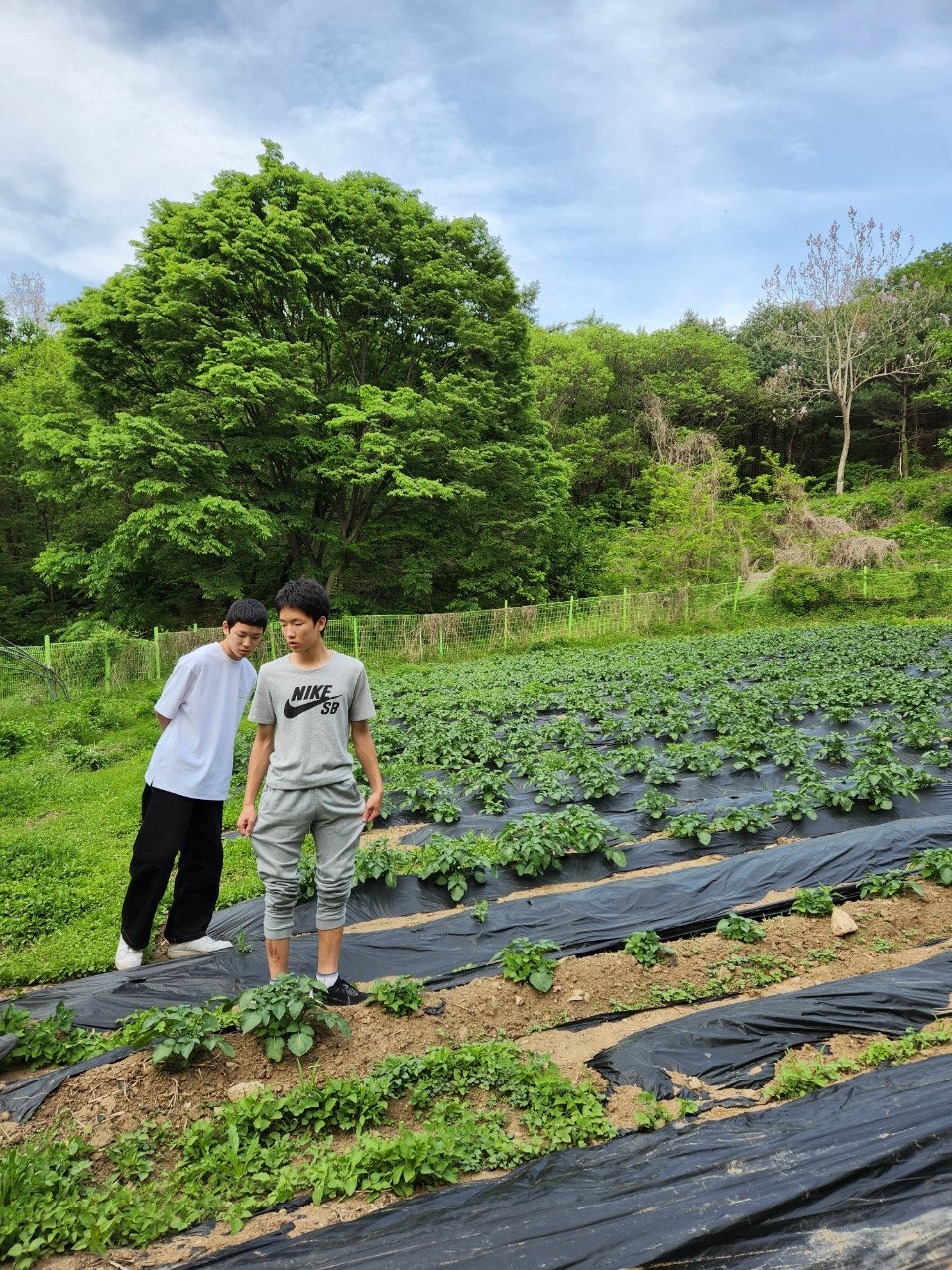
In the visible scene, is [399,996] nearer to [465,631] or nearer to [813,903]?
[813,903]

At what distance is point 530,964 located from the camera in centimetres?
307

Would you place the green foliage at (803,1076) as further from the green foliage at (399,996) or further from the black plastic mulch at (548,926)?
the green foliage at (399,996)

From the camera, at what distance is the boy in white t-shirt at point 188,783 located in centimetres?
324

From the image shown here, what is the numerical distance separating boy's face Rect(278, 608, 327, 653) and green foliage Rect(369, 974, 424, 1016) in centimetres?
153

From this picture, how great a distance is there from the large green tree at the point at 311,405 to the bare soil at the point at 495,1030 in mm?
13567

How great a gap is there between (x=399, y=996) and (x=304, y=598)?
5.89ft

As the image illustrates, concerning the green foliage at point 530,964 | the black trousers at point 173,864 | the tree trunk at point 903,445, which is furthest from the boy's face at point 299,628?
the tree trunk at point 903,445

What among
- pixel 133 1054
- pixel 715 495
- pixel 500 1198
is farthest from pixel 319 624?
pixel 715 495

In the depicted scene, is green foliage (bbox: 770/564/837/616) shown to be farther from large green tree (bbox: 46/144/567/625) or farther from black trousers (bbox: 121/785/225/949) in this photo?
black trousers (bbox: 121/785/225/949)

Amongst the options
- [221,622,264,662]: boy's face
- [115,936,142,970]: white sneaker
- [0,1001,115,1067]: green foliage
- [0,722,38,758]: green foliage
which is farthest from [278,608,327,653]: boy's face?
[0,722,38,758]: green foliage

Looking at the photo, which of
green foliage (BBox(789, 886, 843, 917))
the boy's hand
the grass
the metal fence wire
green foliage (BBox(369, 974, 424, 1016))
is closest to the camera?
the boy's hand

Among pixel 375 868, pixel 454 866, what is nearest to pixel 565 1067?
pixel 454 866

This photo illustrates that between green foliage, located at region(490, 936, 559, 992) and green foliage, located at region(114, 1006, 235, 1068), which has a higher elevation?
green foliage, located at region(114, 1006, 235, 1068)

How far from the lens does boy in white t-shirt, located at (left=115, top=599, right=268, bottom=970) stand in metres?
3.24
